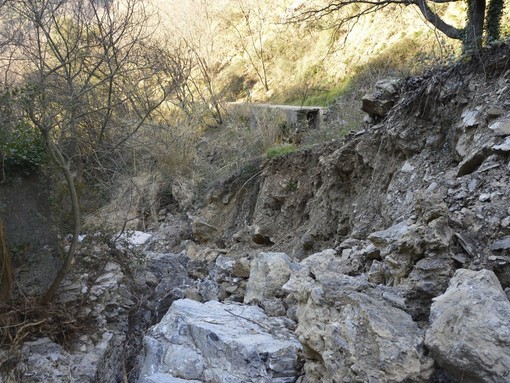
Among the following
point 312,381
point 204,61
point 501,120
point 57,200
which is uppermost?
point 204,61

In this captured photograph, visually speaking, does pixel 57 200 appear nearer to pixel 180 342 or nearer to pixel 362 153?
pixel 180 342

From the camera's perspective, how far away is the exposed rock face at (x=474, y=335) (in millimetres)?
2352

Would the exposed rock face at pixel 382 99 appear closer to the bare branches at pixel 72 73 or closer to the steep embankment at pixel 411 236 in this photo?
the steep embankment at pixel 411 236

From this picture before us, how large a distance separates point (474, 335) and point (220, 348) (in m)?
1.89

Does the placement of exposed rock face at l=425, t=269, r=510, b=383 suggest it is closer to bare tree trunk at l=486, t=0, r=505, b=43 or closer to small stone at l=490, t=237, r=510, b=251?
small stone at l=490, t=237, r=510, b=251

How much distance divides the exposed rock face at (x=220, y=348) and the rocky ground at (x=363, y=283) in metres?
0.01

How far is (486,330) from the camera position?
243 centimetres

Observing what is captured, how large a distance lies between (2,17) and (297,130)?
6.56m

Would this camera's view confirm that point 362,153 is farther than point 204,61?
No

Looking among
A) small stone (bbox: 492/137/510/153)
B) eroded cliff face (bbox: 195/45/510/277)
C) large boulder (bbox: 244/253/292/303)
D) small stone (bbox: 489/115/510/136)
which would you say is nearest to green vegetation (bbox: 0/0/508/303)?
eroded cliff face (bbox: 195/45/510/277)

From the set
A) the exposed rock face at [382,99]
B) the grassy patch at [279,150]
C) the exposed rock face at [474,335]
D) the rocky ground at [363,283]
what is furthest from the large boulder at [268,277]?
the grassy patch at [279,150]

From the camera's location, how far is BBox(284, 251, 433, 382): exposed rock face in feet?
8.70

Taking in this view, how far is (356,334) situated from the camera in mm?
2865

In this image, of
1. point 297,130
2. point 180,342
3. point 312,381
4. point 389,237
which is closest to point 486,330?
point 312,381
